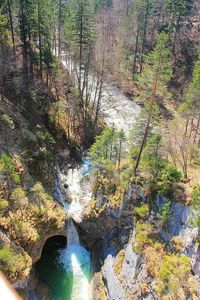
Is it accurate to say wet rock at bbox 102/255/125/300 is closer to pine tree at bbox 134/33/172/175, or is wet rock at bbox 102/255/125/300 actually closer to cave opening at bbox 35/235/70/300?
cave opening at bbox 35/235/70/300

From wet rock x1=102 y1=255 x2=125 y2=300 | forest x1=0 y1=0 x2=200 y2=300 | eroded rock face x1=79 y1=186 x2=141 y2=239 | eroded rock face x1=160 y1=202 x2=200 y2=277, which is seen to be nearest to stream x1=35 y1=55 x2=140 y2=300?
forest x1=0 y1=0 x2=200 y2=300

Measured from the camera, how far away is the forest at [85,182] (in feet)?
79.2

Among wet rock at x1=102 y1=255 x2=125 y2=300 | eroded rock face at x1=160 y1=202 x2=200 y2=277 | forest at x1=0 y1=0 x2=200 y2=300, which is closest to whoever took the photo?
eroded rock face at x1=160 y1=202 x2=200 y2=277

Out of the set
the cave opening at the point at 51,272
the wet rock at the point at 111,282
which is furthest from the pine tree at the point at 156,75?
the cave opening at the point at 51,272

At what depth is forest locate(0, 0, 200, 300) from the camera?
79.2 feet

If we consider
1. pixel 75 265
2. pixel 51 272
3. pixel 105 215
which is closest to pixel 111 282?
pixel 75 265

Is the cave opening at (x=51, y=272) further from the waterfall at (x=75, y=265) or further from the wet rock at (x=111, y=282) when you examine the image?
the wet rock at (x=111, y=282)

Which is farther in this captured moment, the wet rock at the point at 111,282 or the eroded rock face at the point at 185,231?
the wet rock at the point at 111,282

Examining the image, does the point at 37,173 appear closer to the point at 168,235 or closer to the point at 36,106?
the point at 36,106

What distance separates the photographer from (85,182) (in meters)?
35.4

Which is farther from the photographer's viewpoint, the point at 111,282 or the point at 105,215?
the point at 105,215

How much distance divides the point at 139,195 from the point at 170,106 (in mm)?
23650

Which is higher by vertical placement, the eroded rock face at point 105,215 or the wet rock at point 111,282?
the eroded rock face at point 105,215

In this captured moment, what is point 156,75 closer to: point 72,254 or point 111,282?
point 111,282
